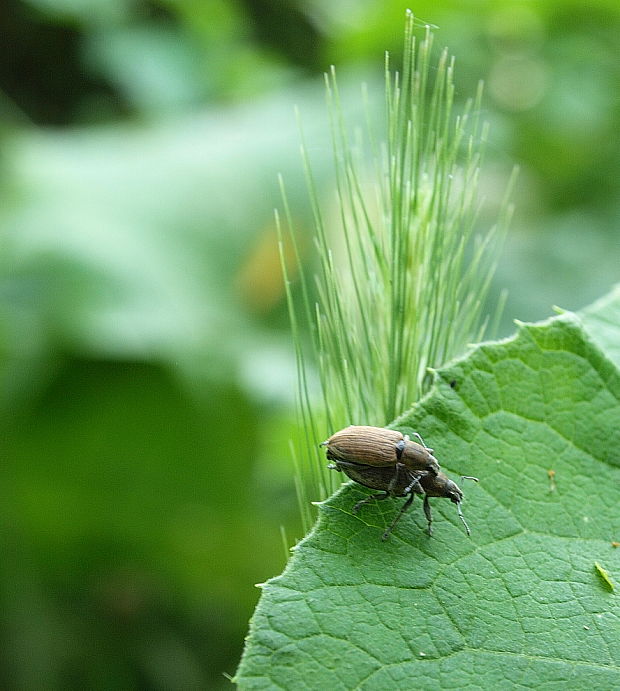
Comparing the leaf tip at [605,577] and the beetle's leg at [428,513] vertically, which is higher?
the beetle's leg at [428,513]

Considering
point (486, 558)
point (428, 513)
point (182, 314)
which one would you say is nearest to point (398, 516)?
point (428, 513)

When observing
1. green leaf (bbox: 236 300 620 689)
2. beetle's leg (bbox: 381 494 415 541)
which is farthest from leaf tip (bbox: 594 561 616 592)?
beetle's leg (bbox: 381 494 415 541)

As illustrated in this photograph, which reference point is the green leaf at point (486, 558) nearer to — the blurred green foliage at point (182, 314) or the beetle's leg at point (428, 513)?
the beetle's leg at point (428, 513)

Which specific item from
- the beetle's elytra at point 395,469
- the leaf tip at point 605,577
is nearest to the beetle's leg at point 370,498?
the beetle's elytra at point 395,469

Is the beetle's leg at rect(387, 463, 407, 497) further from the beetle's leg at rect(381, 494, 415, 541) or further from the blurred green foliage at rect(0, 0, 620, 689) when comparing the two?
the blurred green foliage at rect(0, 0, 620, 689)

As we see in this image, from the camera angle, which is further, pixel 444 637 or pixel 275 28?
pixel 275 28

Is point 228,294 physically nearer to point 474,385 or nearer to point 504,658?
point 474,385

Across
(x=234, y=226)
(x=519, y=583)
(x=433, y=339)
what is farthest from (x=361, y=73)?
(x=519, y=583)


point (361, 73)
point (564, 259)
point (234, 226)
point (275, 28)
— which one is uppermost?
point (275, 28)
